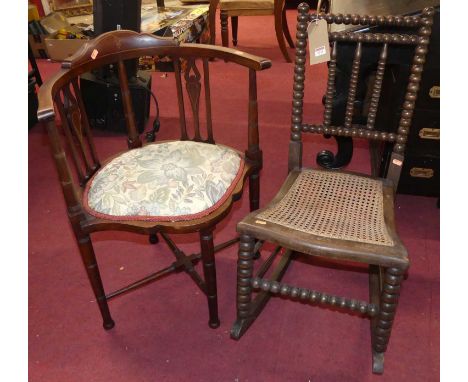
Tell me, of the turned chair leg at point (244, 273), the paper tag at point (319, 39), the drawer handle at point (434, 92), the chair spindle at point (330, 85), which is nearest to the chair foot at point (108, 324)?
the turned chair leg at point (244, 273)

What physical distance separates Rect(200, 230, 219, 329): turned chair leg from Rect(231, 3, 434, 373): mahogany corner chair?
81 mm

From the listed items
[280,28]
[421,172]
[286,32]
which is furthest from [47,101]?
[286,32]

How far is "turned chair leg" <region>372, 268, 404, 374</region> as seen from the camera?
107cm

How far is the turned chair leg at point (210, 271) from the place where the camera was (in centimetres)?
→ 120

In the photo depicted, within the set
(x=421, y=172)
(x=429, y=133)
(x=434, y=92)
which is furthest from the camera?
(x=421, y=172)

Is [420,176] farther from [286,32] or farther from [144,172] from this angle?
[286,32]

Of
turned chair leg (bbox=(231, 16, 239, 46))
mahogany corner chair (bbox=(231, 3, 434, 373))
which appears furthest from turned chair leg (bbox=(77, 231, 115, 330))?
turned chair leg (bbox=(231, 16, 239, 46))

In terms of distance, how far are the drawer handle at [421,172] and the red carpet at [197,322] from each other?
0.18m

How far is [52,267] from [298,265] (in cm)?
98

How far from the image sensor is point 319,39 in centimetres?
129

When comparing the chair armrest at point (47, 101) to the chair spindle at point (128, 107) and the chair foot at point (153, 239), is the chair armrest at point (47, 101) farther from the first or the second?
the chair foot at point (153, 239)

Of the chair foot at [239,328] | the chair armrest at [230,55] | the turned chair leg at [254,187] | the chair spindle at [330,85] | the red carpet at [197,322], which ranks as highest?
the chair armrest at [230,55]

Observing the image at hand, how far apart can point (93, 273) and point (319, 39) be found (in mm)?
978

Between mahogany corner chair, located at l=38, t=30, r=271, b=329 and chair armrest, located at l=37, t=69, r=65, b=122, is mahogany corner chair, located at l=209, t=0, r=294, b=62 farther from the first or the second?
chair armrest, located at l=37, t=69, r=65, b=122
